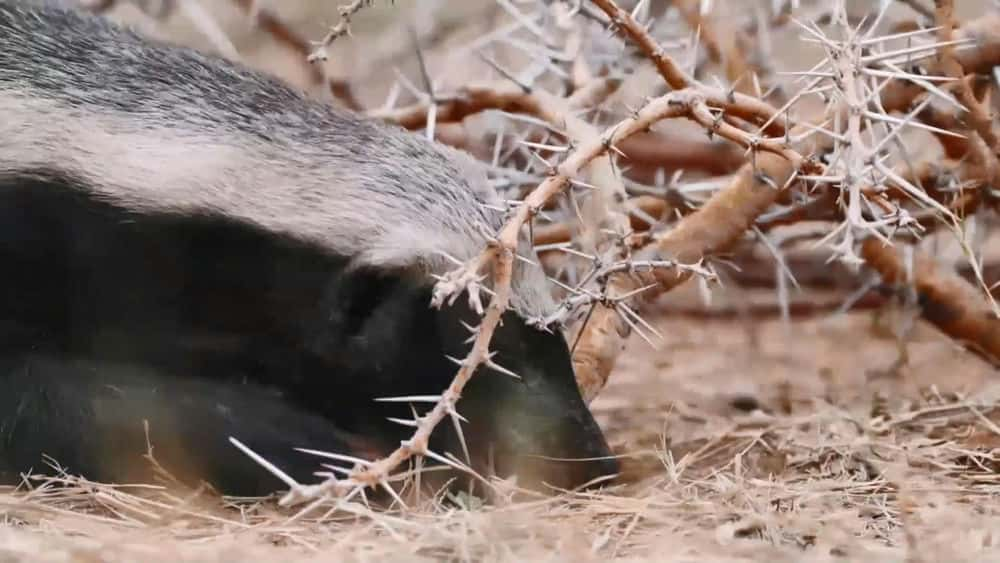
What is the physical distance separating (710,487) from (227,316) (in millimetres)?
793

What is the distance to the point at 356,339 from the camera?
5.75 feet

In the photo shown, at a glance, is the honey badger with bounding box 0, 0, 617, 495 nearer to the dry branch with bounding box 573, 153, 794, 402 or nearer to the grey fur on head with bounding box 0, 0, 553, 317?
the grey fur on head with bounding box 0, 0, 553, 317

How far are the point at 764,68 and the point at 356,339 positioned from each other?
152 centimetres

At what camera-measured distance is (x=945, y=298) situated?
246 cm

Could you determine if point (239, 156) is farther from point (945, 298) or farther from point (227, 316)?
point (945, 298)

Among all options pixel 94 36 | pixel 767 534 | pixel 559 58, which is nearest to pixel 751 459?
pixel 767 534

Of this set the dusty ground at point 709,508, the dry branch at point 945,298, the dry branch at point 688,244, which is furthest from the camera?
the dry branch at point 945,298

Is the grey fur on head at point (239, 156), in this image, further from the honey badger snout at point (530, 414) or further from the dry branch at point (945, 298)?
the dry branch at point (945, 298)

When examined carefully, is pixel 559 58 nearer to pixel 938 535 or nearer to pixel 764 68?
pixel 764 68

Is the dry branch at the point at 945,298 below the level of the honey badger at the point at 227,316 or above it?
above

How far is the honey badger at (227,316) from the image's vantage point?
68.9 inches

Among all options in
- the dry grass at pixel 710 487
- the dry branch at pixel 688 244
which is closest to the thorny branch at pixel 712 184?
the dry branch at pixel 688 244

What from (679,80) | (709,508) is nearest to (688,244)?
(679,80)

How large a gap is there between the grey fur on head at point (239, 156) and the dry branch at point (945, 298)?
39.7 inches
